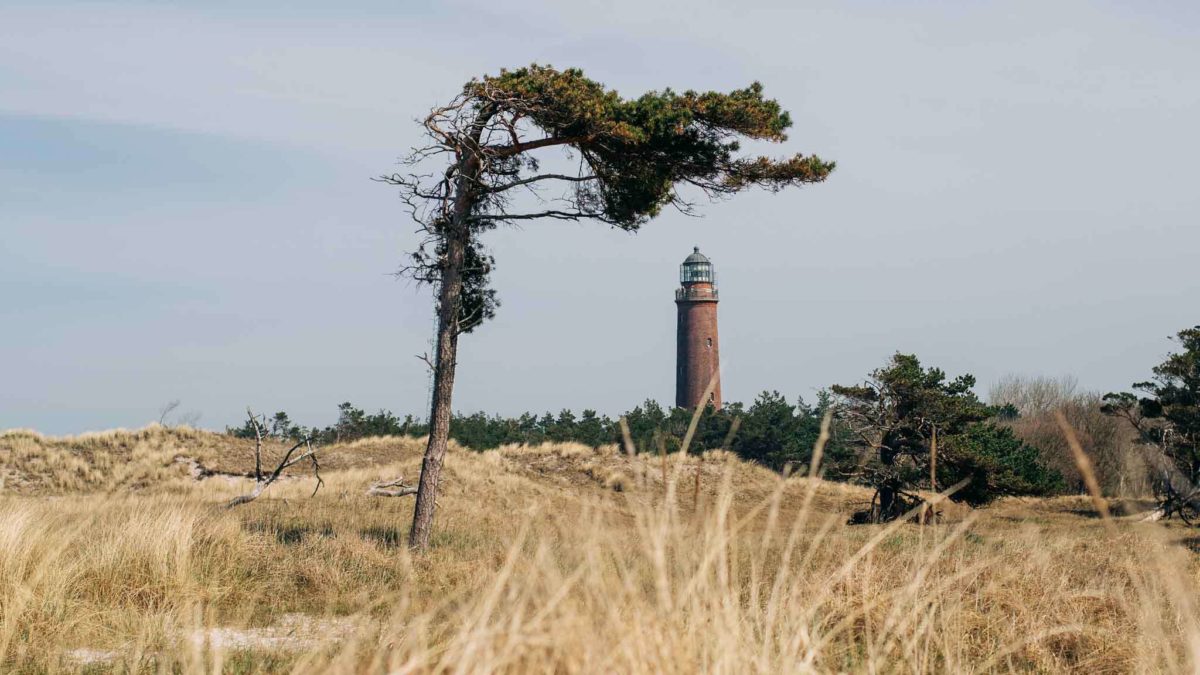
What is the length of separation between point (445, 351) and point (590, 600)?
11.4 meters

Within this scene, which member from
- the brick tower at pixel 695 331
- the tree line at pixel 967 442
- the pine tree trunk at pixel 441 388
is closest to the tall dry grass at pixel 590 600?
the pine tree trunk at pixel 441 388

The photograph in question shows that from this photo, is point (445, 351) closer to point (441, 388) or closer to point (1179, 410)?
point (441, 388)

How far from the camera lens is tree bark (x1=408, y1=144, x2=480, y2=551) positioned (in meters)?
14.7

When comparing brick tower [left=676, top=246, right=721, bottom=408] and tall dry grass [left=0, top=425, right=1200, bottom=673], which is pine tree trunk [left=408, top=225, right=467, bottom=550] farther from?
brick tower [left=676, top=246, right=721, bottom=408]

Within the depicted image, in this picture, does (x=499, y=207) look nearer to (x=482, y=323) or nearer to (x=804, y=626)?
(x=482, y=323)

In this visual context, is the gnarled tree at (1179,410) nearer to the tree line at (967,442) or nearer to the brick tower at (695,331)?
the tree line at (967,442)

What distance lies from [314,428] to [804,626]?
48.9 meters

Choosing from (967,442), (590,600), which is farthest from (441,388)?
(967,442)

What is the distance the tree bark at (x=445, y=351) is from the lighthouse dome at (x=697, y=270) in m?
44.2

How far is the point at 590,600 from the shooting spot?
12.4ft

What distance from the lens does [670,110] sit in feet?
48.1

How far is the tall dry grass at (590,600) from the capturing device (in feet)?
11.8

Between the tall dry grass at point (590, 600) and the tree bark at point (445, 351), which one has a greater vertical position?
the tree bark at point (445, 351)

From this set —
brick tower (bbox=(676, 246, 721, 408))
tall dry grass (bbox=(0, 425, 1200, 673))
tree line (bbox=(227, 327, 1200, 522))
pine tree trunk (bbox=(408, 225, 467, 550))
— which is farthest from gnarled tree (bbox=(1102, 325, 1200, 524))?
brick tower (bbox=(676, 246, 721, 408))
